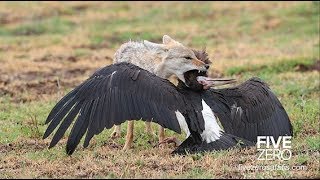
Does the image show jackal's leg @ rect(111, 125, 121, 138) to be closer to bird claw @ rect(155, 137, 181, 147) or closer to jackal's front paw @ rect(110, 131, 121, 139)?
jackal's front paw @ rect(110, 131, 121, 139)

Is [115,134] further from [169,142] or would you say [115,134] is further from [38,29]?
[38,29]

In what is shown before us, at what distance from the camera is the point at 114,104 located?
6.87 meters

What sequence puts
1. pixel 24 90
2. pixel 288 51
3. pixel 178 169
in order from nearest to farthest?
pixel 178 169
pixel 24 90
pixel 288 51

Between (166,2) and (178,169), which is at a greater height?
(166,2)

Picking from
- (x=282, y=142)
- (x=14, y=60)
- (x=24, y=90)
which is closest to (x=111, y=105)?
(x=282, y=142)

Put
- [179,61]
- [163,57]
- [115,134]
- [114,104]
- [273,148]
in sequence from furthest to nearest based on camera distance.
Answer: [115,134]
[163,57]
[179,61]
[273,148]
[114,104]

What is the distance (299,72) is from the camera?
13.6 m

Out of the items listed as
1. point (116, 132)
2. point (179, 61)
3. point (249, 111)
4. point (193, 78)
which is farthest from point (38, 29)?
point (249, 111)

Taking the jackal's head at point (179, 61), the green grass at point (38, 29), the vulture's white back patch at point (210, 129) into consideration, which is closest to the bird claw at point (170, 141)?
the vulture's white back patch at point (210, 129)

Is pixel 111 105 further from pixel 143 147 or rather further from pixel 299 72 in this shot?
pixel 299 72

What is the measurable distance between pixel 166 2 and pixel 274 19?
4.65 metres

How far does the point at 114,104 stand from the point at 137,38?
3564 mm

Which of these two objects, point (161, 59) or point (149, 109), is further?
point (161, 59)

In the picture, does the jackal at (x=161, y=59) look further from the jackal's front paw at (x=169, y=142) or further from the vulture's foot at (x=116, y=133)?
the jackal's front paw at (x=169, y=142)
